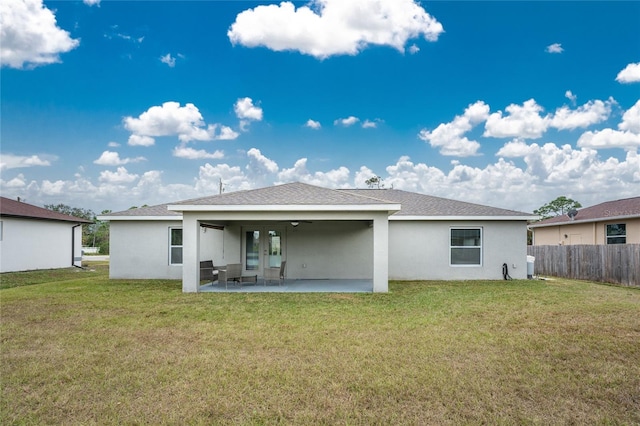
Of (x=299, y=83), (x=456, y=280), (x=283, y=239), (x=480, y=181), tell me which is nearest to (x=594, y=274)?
(x=456, y=280)

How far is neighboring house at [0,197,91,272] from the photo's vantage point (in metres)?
20.2

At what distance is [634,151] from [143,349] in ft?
88.3

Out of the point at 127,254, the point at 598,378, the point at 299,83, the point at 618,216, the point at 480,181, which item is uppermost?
the point at 299,83

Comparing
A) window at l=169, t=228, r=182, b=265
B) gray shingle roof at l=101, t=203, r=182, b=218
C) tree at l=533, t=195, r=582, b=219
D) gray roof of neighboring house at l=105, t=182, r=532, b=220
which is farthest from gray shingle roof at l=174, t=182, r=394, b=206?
tree at l=533, t=195, r=582, b=219

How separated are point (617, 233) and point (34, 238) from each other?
29.7m

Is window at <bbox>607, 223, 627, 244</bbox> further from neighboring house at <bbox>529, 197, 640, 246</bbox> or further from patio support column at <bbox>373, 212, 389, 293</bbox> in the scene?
patio support column at <bbox>373, 212, 389, 293</bbox>

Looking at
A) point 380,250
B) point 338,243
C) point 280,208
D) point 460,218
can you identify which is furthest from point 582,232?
point 280,208

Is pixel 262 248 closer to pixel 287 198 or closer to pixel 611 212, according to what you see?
pixel 287 198

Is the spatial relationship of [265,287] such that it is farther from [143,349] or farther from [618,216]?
[618,216]

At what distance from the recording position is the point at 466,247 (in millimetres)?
16062

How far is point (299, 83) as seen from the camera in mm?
20438

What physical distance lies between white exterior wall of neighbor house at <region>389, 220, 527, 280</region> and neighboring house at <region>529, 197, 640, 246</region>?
20.4ft

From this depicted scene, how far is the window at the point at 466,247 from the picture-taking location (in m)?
16.0

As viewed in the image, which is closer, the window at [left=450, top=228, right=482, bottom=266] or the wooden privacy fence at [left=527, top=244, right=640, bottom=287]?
the wooden privacy fence at [left=527, top=244, right=640, bottom=287]
